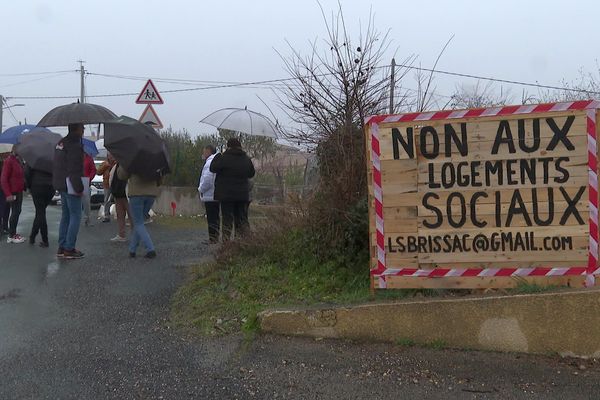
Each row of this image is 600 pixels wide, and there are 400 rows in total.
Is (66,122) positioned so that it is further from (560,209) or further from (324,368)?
(560,209)

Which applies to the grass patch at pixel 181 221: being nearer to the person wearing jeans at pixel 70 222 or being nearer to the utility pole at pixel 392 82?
the person wearing jeans at pixel 70 222

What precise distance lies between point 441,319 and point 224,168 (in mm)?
4620

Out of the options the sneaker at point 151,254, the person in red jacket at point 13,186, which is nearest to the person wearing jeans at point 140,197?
the sneaker at point 151,254

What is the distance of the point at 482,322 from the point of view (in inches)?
192

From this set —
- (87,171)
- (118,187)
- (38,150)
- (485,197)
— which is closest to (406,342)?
(485,197)

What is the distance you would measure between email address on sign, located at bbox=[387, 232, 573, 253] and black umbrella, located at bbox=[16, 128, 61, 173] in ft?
21.1

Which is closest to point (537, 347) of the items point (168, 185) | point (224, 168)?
point (224, 168)

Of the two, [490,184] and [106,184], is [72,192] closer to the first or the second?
[106,184]

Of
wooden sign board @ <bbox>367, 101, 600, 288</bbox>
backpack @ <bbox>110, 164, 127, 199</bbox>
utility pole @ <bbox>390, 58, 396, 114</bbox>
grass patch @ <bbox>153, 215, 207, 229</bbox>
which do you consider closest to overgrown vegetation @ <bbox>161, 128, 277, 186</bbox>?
grass patch @ <bbox>153, 215, 207, 229</bbox>

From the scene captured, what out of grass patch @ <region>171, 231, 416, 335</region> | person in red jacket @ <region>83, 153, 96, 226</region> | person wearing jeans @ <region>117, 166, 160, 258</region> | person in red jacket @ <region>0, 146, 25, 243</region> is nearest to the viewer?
grass patch @ <region>171, 231, 416, 335</region>

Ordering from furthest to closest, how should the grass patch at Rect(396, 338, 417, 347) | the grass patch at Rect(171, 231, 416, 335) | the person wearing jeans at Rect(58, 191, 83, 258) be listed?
the person wearing jeans at Rect(58, 191, 83, 258), the grass patch at Rect(171, 231, 416, 335), the grass patch at Rect(396, 338, 417, 347)

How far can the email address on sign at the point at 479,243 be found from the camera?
514 cm

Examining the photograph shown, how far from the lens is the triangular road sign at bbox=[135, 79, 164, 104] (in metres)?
12.5

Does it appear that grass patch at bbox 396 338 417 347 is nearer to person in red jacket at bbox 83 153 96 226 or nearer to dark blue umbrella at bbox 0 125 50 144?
person in red jacket at bbox 83 153 96 226
